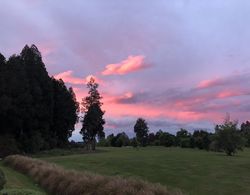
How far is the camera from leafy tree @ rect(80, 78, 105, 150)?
408ft

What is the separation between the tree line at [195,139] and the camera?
7794cm

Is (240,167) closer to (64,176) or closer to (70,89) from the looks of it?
(64,176)

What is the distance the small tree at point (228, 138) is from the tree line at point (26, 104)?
1304 inches

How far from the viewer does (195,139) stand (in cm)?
12262

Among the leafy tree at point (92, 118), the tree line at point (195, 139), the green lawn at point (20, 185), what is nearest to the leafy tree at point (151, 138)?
the tree line at point (195, 139)

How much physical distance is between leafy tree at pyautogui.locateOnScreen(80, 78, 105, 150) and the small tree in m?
47.5

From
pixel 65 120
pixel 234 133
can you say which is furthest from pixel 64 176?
pixel 65 120

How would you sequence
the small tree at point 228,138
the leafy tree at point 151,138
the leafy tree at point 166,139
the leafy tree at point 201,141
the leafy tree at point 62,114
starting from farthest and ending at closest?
the leafy tree at point 151,138, the leafy tree at point 166,139, the leafy tree at point 201,141, the leafy tree at point 62,114, the small tree at point 228,138

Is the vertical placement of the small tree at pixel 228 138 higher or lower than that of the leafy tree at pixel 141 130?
lower

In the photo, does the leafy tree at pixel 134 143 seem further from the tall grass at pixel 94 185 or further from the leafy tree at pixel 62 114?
the tall grass at pixel 94 185

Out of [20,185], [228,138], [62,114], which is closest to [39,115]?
[62,114]

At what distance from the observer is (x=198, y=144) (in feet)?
393

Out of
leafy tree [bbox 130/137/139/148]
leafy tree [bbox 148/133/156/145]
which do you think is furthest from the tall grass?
leafy tree [bbox 148/133/156/145]

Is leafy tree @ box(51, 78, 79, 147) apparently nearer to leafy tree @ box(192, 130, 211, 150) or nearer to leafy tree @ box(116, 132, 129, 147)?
leafy tree @ box(192, 130, 211, 150)
